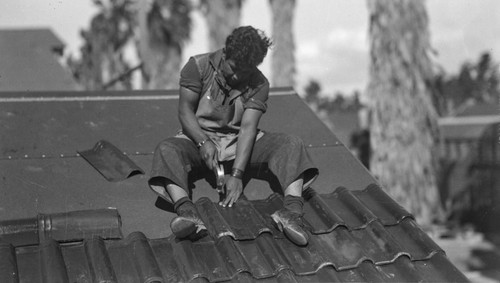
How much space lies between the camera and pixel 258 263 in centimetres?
330

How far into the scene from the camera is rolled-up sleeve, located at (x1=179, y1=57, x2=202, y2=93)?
13.4ft

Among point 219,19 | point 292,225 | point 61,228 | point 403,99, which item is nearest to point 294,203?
point 292,225

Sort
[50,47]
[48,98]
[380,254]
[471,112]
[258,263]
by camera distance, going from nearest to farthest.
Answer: [258,263] → [380,254] → [48,98] → [50,47] → [471,112]

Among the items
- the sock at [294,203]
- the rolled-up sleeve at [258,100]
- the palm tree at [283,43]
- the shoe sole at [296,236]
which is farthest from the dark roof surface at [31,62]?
the shoe sole at [296,236]

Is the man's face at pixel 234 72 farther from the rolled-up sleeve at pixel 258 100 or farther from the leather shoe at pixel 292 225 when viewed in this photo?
the leather shoe at pixel 292 225

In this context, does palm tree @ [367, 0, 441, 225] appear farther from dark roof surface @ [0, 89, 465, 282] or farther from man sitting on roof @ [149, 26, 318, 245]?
man sitting on roof @ [149, 26, 318, 245]

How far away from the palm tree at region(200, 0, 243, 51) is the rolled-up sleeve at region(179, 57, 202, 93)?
45.5 feet

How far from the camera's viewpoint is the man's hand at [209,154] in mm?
3906

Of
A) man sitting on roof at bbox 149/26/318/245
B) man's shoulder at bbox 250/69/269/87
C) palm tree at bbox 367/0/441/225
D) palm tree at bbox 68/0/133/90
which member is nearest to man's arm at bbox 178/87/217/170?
man sitting on roof at bbox 149/26/318/245

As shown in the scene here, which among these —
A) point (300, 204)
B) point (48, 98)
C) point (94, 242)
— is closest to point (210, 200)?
point (300, 204)

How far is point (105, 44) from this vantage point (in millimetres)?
34219

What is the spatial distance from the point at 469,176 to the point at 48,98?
16065mm

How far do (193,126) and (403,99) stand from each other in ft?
24.9

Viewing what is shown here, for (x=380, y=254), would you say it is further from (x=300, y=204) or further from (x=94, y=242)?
(x=94, y=242)
